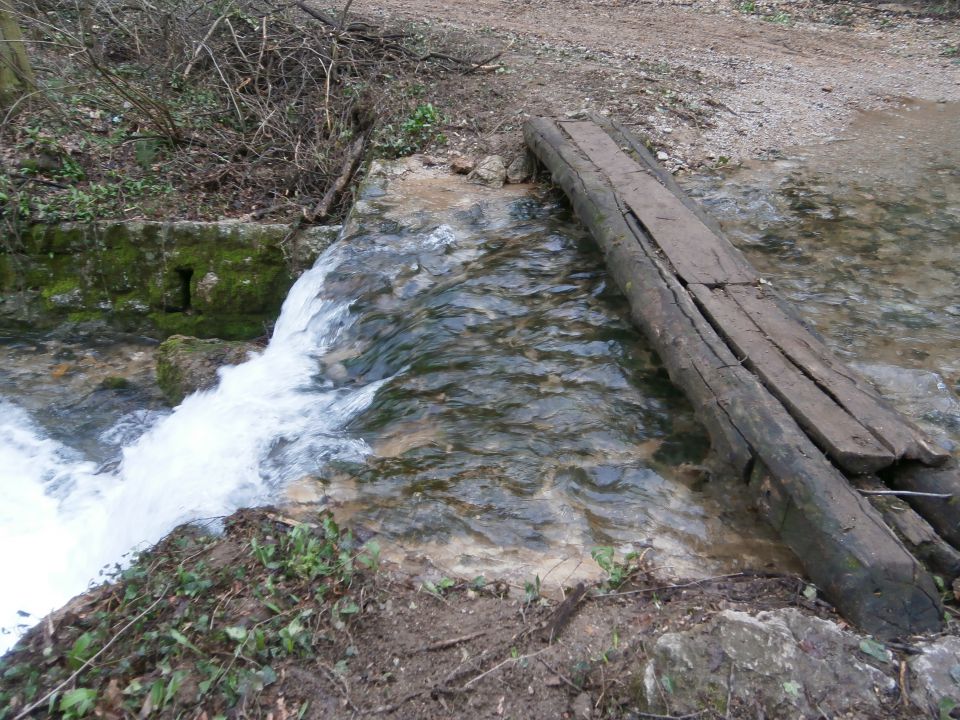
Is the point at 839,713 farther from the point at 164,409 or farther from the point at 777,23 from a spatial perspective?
the point at 777,23

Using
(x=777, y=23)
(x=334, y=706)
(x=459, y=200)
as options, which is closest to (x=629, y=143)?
(x=459, y=200)

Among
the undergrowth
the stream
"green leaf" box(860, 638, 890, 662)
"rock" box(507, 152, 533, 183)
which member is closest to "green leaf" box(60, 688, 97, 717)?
the undergrowth

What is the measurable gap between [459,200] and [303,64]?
326 centimetres

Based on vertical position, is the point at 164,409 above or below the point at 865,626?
below

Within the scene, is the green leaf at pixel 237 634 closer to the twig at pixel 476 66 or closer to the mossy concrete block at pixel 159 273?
the mossy concrete block at pixel 159 273

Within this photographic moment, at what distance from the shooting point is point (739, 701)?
7.64 feet

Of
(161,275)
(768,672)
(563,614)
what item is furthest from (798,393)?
(161,275)

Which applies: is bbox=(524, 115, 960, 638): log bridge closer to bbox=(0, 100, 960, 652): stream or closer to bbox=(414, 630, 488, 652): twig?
bbox=(0, 100, 960, 652): stream

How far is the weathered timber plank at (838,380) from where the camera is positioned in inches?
117

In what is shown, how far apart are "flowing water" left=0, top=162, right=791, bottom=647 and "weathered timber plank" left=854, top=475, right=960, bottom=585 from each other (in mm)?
496

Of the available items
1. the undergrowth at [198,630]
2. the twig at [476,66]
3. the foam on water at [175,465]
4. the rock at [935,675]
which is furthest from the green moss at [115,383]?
the rock at [935,675]

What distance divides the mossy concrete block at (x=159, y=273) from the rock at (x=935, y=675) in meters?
5.62

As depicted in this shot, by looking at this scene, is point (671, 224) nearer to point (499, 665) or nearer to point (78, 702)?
point (499, 665)

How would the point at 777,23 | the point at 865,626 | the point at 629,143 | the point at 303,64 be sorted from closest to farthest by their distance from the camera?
the point at 865,626
the point at 629,143
the point at 303,64
the point at 777,23
